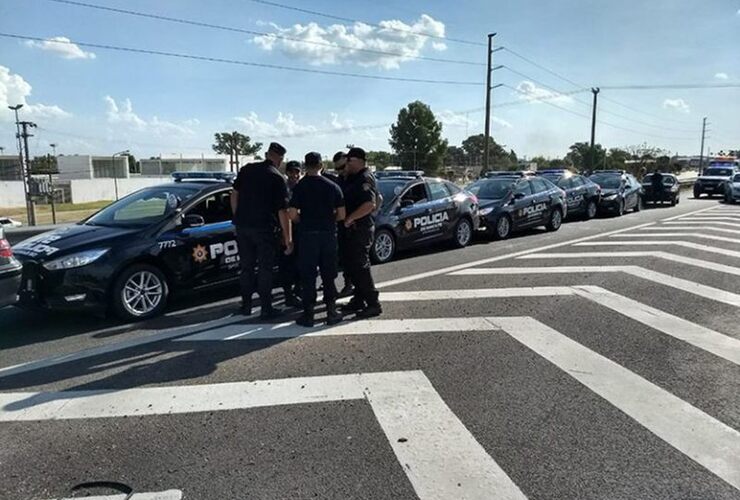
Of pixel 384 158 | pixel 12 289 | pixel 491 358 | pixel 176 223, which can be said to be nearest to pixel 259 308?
pixel 176 223

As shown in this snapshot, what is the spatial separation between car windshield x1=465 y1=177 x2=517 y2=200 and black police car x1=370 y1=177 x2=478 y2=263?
1765mm

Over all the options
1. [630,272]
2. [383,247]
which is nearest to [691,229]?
[630,272]

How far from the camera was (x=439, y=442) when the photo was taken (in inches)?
134

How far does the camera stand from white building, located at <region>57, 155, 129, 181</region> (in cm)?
8719

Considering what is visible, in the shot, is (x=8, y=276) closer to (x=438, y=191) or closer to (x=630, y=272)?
(x=438, y=191)

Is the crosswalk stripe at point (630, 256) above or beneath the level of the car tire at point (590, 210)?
beneath

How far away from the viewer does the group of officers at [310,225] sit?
569 cm

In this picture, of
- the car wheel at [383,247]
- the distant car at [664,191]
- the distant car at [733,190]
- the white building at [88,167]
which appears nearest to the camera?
the car wheel at [383,247]

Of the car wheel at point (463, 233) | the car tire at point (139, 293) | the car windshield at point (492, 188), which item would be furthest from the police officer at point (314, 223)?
the car windshield at point (492, 188)

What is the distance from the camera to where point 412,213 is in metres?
10.4

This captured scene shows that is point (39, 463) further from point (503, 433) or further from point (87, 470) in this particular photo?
point (503, 433)

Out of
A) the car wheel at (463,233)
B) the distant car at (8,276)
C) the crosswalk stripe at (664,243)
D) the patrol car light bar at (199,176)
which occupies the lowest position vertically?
the crosswalk stripe at (664,243)

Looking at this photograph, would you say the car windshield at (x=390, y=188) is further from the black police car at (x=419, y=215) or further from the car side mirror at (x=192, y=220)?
the car side mirror at (x=192, y=220)

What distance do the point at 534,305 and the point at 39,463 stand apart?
5.29 metres
